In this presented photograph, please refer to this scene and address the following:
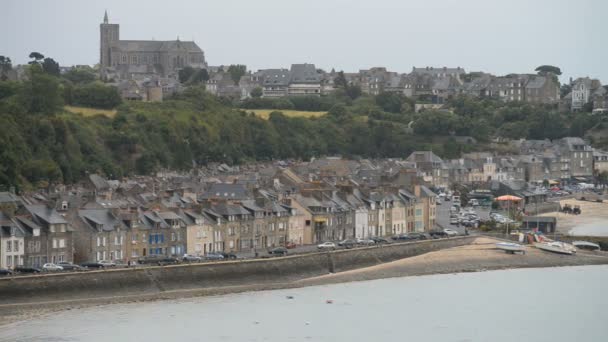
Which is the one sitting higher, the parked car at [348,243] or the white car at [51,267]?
the white car at [51,267]

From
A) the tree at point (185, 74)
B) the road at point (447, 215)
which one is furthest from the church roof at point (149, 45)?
the road at point (447, 215)

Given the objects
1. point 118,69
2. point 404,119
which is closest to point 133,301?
point 404,119

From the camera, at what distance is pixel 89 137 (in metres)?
72.4

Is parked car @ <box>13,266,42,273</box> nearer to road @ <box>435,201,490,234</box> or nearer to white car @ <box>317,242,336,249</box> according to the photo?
white car @ <box>317,242,336,249</box>

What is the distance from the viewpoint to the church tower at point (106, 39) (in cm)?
12938

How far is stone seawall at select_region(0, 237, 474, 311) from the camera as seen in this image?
117 ft

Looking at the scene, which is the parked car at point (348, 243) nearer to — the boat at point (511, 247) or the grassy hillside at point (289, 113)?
the boat at point (511, 247)

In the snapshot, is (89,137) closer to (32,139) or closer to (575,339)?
(32,139)

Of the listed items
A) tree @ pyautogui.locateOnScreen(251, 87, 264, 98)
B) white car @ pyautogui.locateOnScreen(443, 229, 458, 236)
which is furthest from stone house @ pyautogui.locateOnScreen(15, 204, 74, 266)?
tree @ pyautogui.locateOnScreen(251, 87, 264, 98)

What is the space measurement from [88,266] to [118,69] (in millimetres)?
87254

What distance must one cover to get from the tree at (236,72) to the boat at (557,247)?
247 feet

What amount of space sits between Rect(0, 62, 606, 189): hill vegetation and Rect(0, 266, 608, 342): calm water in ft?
53.6

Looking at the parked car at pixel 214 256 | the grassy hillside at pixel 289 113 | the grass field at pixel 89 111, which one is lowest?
the parked car at pixel 214 256

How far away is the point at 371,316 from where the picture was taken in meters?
38.7
